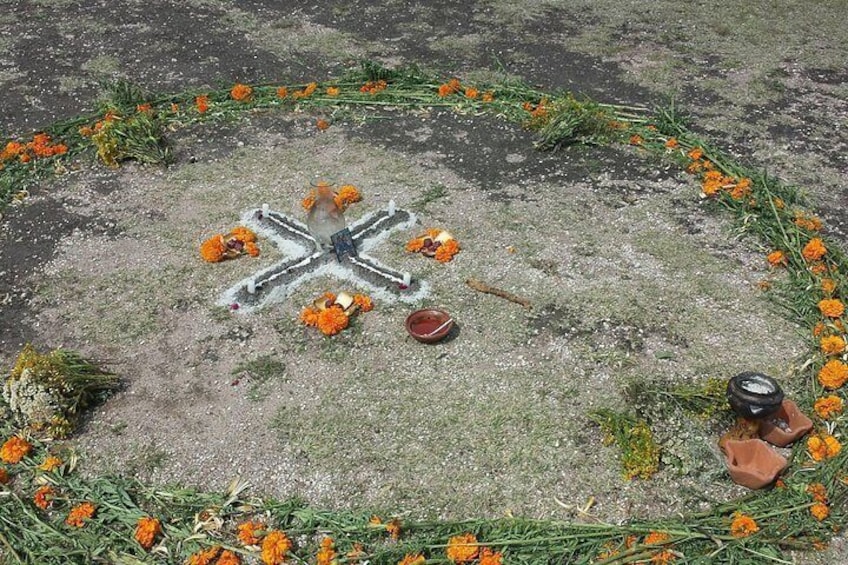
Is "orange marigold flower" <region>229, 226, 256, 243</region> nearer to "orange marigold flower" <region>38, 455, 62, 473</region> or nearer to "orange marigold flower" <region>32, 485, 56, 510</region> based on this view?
"orange marigold flower" <region>38, 455, 62, 473</region>

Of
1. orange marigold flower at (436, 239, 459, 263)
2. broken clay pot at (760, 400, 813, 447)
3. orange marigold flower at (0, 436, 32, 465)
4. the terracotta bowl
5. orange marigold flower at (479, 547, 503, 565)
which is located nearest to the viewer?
orange marigold flower at (479, 547, 503, 565)

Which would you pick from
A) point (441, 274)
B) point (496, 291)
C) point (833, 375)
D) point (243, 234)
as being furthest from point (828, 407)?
point (243, 234)

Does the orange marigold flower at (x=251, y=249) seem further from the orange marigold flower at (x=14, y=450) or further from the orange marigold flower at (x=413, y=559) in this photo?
the orange marigold flower at (x=413, y=559)

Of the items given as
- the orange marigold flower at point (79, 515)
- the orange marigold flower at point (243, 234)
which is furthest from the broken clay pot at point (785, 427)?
the orange marigold flower at point (243, 234)

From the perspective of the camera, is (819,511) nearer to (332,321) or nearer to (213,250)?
(332,321)

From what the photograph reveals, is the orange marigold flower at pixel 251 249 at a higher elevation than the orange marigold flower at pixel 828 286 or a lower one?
lower

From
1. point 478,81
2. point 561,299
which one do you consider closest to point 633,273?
point 561,299

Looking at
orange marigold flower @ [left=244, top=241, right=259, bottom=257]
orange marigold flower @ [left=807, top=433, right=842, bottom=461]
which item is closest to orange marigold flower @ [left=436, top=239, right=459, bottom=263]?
orange marigold flower @ [left=244, top=241, right=259, bottom=257]

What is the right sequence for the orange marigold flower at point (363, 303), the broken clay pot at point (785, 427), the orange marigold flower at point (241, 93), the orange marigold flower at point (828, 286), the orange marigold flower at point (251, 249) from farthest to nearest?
the orange marigold flower at point (241, 93) < the orange marigold flower at point (251, 249) < the orange marigold flower at point (363, 303) < the orange marigold flower at point (828, 286) < the broken clay pot at point (785, 427)
